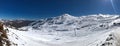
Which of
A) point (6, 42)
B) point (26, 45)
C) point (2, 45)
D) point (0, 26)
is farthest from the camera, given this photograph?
point (26, 45)

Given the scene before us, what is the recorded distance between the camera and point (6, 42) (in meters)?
30.1

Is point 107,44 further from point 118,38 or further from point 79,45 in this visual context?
point 79,45

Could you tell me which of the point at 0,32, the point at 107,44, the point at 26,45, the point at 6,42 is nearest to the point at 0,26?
the point at 0,32

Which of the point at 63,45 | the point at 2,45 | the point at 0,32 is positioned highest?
the point at 0,32

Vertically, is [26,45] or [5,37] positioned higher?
[5,37]

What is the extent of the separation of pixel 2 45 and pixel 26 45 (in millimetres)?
9407

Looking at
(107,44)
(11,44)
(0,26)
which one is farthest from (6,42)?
(107,44)

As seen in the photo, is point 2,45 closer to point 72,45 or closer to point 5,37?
point 5,37

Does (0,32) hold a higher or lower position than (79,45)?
higher

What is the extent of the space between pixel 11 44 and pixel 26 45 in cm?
691

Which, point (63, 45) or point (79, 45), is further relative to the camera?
point (63, 45)

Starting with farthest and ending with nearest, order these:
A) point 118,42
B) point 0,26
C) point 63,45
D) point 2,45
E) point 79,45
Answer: point 63,45 → point 79,45 → point 0,26 → point 2,45 → point 118,42

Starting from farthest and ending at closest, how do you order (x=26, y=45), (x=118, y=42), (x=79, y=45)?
1. (x=79, y=45)
2. (x=26, y=45)
3. (x=118, y=42)

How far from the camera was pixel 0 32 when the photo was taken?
31562 mm
